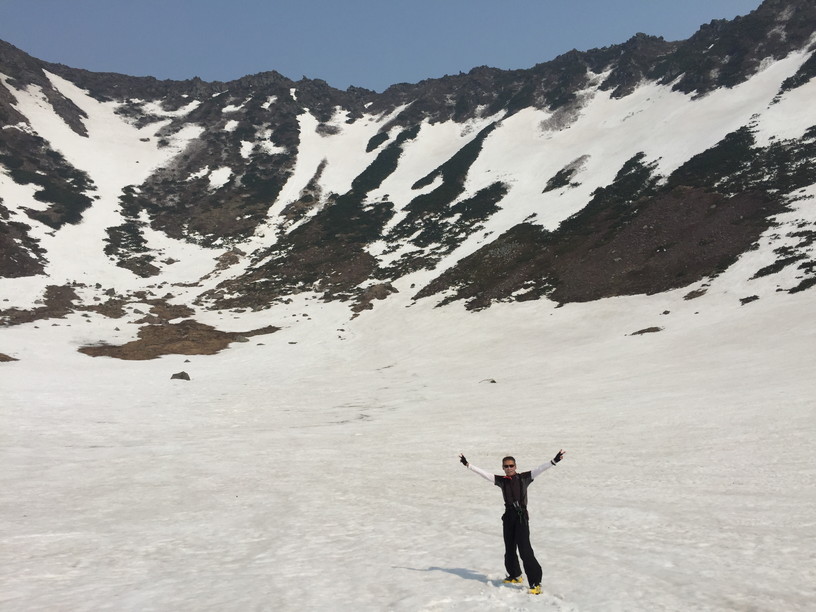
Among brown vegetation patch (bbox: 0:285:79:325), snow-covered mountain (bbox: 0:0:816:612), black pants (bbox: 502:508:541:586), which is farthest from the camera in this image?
brown vegetation patch (bbox: 0:285:79:325)

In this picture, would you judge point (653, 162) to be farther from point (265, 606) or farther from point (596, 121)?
point (265, 606)

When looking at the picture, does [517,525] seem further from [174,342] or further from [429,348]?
[174,342]

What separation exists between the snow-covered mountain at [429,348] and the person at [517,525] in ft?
1.10

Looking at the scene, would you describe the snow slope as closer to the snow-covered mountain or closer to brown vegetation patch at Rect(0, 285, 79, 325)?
the snow-covered mountain

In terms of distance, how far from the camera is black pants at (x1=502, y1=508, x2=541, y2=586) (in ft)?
21.8

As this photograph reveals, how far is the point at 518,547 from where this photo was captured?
701 cm

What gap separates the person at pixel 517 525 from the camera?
6.68 m

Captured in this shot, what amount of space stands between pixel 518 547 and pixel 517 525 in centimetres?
31

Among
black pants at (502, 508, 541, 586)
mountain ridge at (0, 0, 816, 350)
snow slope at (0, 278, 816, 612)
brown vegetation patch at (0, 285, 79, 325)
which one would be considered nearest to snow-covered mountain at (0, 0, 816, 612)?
snow slope at (0, 278, 816, 612)

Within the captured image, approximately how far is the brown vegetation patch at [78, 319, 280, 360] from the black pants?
44332 millimetres

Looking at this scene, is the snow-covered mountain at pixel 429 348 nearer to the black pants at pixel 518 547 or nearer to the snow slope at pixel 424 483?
the snow slope at pixel 424 483

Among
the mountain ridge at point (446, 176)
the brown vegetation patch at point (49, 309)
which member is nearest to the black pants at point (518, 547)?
the mountain ridge at point (446, 176)

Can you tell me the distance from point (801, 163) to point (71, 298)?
89542 millimetres

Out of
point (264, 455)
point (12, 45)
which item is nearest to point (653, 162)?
point (264, 455)
